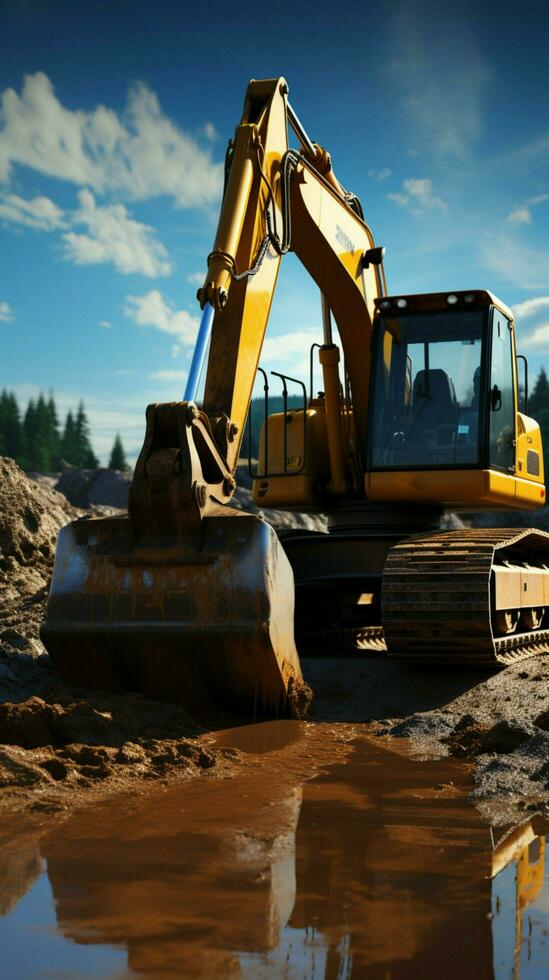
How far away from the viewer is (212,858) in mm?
3318

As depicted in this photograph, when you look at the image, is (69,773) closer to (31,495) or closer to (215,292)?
(215,292)

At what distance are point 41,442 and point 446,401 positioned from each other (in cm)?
8969

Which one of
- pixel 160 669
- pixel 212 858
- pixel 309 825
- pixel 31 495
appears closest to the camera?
pixel 212 858

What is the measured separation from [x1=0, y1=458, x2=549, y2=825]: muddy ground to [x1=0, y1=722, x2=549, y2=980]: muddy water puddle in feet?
0.84

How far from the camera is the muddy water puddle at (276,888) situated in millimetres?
2482

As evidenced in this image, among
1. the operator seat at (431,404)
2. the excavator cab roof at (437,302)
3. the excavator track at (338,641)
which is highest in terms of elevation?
the excavator cab roof at (437,302)

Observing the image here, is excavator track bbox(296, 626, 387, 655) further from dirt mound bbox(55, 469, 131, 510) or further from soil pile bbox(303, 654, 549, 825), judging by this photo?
dirt mound bbox(55, 469, 131, 510)

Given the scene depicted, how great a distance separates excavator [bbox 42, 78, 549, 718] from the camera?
20.1 ft

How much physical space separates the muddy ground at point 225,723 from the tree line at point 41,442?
8303 centimetres

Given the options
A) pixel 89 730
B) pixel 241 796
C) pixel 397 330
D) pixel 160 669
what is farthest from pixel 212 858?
pixel 397 330

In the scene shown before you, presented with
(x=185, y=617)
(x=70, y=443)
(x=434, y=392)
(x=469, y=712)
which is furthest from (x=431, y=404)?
(x=70, y=443)

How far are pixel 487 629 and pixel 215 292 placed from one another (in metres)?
2.95

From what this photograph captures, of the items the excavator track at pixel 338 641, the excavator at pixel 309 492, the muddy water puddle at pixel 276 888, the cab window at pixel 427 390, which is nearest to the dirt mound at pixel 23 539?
the excavator track at pixel 338 641

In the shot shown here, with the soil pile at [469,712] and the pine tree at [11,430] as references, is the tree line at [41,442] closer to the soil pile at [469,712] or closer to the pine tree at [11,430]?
the pine tree at [11,430]
